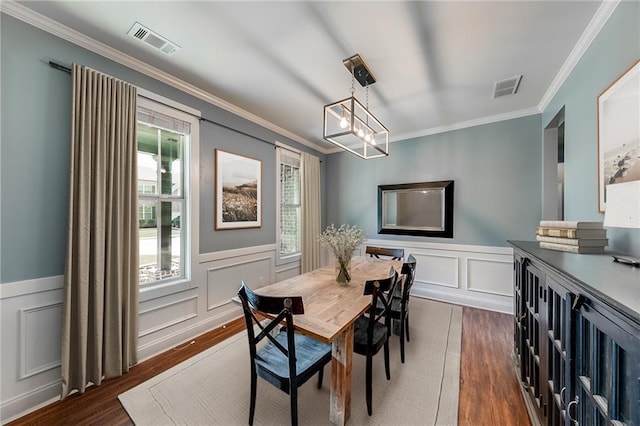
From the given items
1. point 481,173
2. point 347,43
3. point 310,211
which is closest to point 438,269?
point 481,173

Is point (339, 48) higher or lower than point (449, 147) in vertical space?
higher

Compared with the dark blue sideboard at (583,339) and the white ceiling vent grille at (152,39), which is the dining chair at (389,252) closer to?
the dark blue sideboard at (583,339)

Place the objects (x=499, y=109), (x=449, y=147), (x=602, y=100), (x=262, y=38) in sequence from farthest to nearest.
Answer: (x=449, y=147), (x=499, y=109), (x=262, y=38), (x=602, y=100)

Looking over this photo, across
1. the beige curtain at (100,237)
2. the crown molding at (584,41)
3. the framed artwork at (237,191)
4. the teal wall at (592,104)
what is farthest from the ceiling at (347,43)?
the framed artwork at (237,191)

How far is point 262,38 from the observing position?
1.90 meters

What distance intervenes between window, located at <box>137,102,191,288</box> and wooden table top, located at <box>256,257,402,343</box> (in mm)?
1306

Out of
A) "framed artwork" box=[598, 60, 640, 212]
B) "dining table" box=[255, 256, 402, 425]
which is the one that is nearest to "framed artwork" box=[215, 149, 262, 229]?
"dining table" box=[255, 256, 402, 425]

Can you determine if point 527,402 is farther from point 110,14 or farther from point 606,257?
point 110,14

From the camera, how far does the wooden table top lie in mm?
1421

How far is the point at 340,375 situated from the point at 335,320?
1.14 feet

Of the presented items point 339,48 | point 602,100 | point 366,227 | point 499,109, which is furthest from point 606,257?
point 366,227

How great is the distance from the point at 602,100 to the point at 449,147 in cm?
223

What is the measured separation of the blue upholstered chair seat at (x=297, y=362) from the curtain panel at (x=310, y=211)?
102 inches

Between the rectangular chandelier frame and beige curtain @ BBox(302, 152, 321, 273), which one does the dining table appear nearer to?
the rectangular chandelier frame
